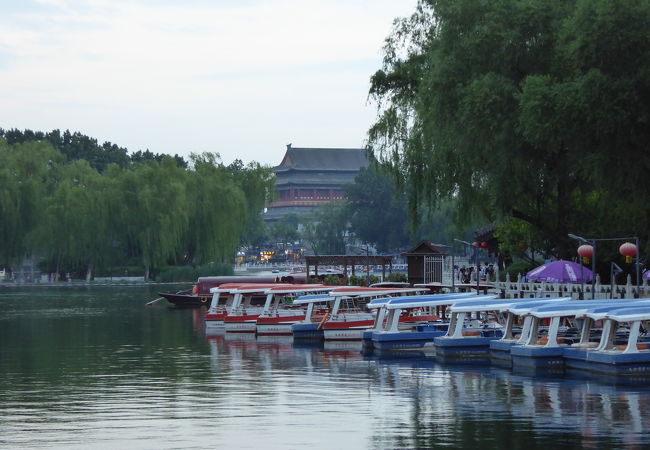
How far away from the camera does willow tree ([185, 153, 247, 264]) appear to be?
102688 millimetres

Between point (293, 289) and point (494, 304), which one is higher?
point (293, 289)

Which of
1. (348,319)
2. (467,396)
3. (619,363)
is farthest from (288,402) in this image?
(348,319)

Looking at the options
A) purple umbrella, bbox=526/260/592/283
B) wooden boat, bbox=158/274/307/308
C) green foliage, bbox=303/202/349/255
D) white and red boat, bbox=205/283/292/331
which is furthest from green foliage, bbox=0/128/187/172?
purple umbrella, bbox=526/260/592/283

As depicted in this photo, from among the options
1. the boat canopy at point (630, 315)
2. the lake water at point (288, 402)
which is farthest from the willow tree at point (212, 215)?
the boat canopy at point (630, 315)

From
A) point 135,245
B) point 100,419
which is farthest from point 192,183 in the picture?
point 100,419

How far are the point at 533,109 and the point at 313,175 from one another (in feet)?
515

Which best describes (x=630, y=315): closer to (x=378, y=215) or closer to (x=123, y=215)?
(x=123, y=215)

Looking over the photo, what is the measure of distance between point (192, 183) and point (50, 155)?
68.4 feet

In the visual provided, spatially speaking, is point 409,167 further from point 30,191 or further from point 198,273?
point 30,191

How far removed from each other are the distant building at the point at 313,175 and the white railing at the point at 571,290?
474 ft

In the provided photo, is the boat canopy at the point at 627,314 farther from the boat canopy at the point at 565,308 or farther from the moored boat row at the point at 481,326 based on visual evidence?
the boat canopy at the point at 565,308

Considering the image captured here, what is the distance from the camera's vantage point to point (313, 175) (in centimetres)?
19575

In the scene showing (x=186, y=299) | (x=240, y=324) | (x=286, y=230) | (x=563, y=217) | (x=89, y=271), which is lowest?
(x=240, y=324)

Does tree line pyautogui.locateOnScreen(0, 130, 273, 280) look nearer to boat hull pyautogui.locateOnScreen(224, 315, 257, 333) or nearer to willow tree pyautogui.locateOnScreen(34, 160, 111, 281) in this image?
willow tree pyautogui.locateOnScreen(34, 160, 111, 281)
